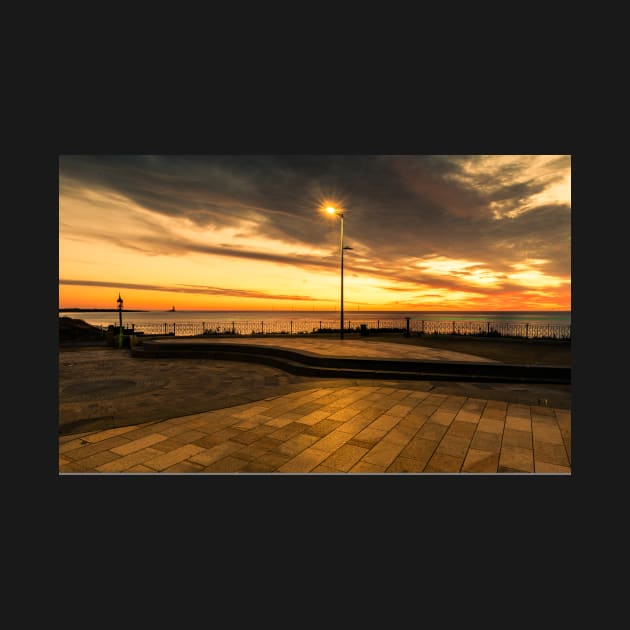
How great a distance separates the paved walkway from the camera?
3912mm

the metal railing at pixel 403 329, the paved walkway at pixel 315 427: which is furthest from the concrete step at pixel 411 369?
the metal railing at pixel 403 329

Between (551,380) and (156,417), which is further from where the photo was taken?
(551,380)

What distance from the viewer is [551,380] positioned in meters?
7.74

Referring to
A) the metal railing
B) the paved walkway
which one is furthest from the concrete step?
the metal railing

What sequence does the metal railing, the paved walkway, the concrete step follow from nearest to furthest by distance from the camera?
the paved walkway
the concrete step
the metal railing

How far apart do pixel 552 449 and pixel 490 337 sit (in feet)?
47.3

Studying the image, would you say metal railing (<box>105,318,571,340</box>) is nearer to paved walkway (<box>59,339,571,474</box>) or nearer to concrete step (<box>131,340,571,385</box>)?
concrete step (<box>131,340,571,385</box>)

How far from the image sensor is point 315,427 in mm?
5023

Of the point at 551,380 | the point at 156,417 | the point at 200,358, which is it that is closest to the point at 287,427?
the point at 156,417

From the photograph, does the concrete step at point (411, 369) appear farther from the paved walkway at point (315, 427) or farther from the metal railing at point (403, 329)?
the metal railing at point (403, 329)

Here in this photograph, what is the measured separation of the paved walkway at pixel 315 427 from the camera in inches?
154

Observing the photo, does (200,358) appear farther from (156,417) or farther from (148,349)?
(156,417)

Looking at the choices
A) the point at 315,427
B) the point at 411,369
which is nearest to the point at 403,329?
the point at 411,369

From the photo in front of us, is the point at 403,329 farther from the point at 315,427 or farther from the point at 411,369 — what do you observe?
the point at 315,427
